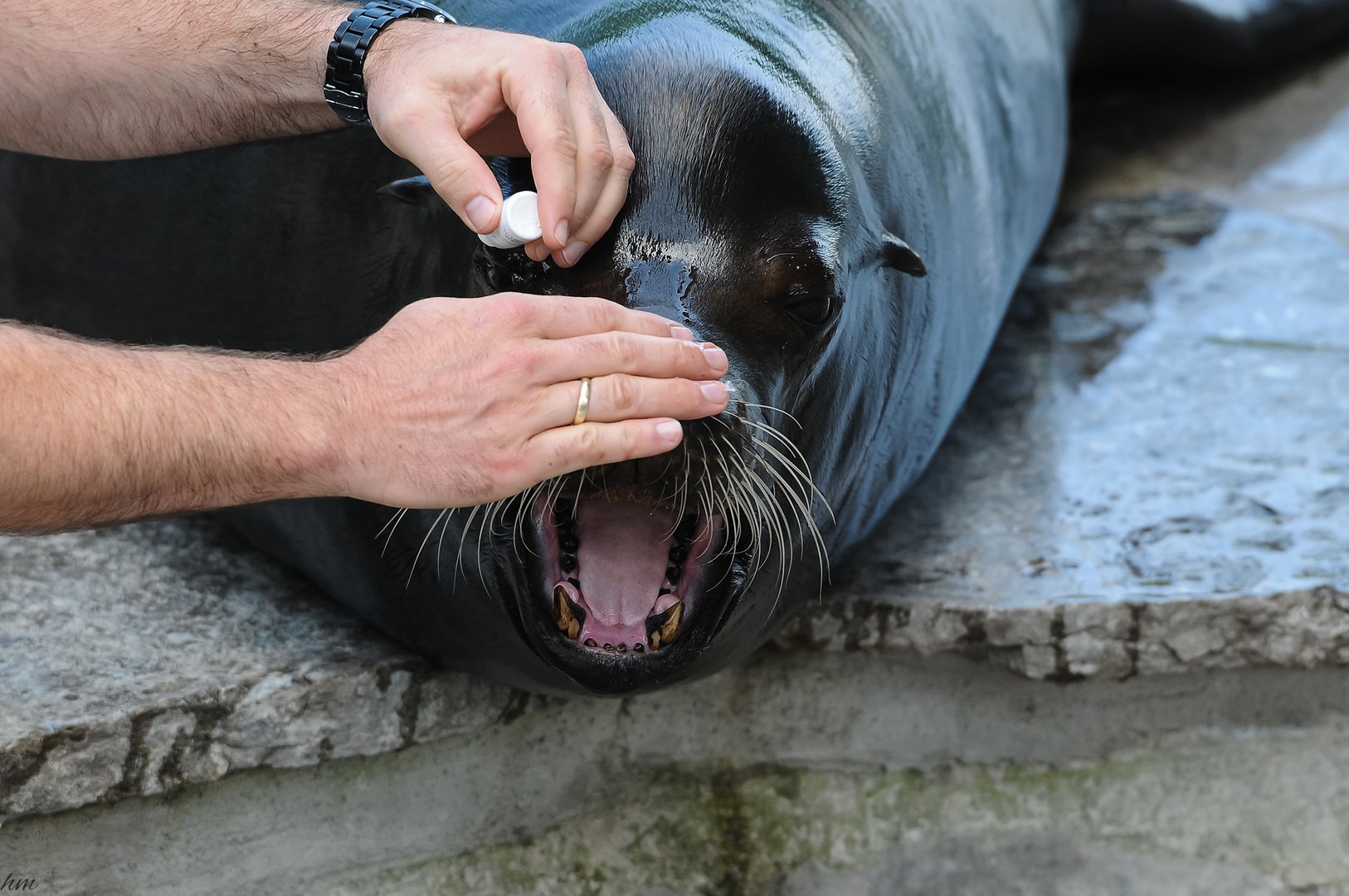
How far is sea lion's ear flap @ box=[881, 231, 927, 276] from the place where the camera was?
2344 millimetres

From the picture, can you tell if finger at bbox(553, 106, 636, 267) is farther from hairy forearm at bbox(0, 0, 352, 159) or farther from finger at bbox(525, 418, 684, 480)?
hairy forearm at bbox(0, 0, 352, 159)

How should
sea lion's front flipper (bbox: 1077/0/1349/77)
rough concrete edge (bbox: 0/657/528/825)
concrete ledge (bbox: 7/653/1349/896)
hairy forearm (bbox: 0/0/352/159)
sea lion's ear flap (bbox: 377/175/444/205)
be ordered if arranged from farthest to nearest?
sea lion's front flipper (bbox: 1077/0/1349/77)
concrete ledge (bbox: 7/653/1349/896)
hairy forearm (bbox: 0/0/352/159)
sea lion's ear flap (bbox: 377/175/444/205)
rough concrete edge (bbox: 0/657/528/825)

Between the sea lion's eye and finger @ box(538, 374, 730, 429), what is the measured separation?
415mm

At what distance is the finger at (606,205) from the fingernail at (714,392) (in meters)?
0.32

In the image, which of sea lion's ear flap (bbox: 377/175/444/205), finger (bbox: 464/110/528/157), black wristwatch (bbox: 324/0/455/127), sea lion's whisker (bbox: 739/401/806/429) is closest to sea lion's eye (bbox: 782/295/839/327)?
sea lion's whisker (bbox: 739/401/806/429)

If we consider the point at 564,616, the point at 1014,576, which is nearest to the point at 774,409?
the point at 564,616

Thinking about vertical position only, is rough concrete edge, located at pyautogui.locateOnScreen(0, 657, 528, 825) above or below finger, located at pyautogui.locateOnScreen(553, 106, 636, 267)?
below

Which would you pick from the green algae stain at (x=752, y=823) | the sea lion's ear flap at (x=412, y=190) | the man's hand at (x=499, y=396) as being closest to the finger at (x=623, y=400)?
the man's hand at (x=499, y=396)

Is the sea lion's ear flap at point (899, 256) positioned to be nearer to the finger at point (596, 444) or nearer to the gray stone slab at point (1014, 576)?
the gray stone slab at point (1014, 576)

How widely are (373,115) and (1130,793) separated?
196 cm

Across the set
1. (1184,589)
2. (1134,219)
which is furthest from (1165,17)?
(1184,589)

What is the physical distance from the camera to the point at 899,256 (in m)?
2.37

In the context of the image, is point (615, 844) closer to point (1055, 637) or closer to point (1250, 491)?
point (1055, 637)

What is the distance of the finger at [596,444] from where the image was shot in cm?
163
